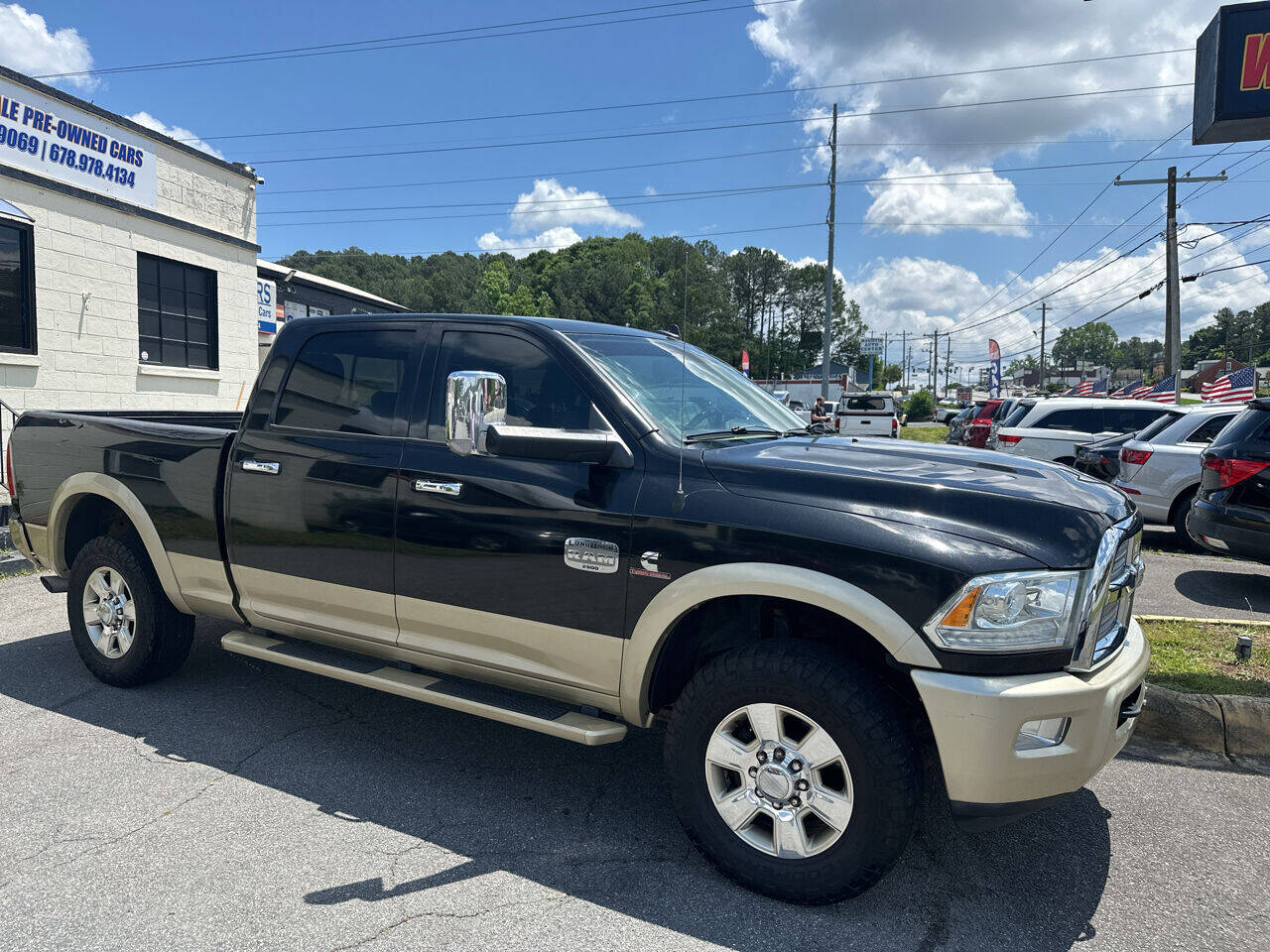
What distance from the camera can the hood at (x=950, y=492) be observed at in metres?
2.66

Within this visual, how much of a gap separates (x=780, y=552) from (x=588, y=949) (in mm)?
1338

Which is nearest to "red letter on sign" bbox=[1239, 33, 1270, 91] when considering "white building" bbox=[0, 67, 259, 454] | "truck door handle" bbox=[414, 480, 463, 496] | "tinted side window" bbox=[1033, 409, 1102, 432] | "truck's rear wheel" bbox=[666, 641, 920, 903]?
"truck's rear wheel" bbox=[666, 641, 920, 903]

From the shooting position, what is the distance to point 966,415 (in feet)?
85.5

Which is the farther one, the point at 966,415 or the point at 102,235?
the point at 966,415

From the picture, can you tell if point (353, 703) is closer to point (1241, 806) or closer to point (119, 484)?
point (119, 484)

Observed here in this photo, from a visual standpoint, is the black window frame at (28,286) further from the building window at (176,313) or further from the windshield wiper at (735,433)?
the windshield wiper at (735,433)

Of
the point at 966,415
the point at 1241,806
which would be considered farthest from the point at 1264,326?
the point at 1241,806

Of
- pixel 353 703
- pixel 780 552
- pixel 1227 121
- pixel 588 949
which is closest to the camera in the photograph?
pixel 588 949

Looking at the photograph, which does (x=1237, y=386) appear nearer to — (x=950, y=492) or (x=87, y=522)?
(x=950, y=492)

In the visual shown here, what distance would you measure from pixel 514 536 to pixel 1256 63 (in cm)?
531

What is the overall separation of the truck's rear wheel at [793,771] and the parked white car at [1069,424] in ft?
36.4

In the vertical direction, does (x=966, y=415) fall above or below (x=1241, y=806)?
above

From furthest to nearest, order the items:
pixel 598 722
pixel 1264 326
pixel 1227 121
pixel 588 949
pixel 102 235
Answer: pixel 1264 326
pixel 102 235
pixel 1227 121
pixel 598 722
pixel 588 949

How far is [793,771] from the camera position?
9.21 ft
